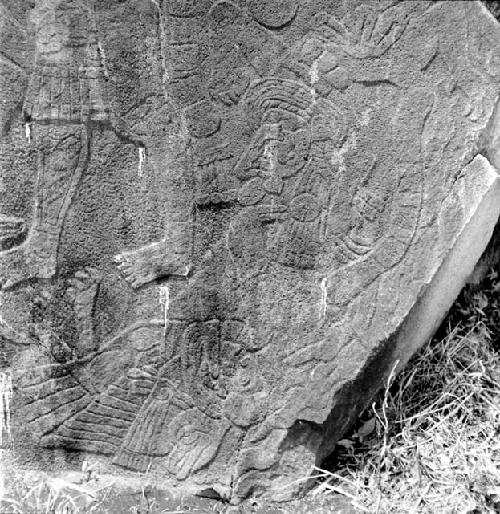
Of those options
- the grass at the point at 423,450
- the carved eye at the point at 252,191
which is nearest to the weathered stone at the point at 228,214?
the carved eye at the point at 252,191

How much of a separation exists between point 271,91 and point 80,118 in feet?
1.91

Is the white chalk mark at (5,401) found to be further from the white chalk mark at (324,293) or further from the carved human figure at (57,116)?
the white chalk mark at (324,293)

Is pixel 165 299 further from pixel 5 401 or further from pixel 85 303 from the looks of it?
pixel 5 401

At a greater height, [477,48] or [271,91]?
[477,48]

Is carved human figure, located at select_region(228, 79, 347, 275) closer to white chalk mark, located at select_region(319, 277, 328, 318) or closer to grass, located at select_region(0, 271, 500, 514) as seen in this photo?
white chalk mark, located at select_region(319, 277, 328, 318)

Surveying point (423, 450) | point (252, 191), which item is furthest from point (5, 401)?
point (423, 450)

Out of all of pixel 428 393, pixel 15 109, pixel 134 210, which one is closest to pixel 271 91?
pixel 134 210

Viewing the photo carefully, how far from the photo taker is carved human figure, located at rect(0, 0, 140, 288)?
2537 millimetres

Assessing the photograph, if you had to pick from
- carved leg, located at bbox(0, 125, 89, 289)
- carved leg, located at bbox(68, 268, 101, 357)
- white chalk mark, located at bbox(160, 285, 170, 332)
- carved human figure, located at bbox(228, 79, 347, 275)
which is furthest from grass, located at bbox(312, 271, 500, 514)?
carved leg, located at bbox(0, 125, 89, 289)

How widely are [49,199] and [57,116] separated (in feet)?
0.83

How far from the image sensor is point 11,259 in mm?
2664

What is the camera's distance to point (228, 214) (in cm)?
267

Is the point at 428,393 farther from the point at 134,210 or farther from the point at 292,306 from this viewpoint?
the point at 134,210

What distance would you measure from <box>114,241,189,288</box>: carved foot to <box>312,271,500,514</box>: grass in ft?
2.55
